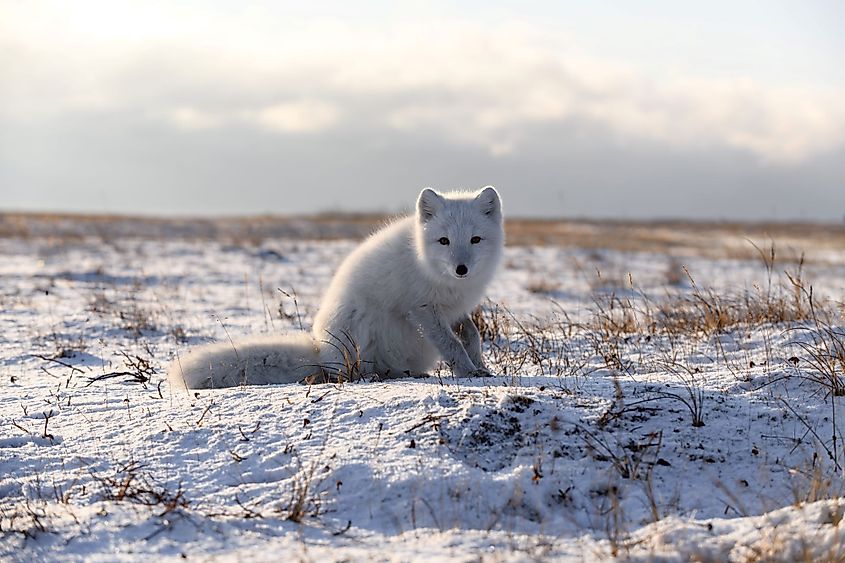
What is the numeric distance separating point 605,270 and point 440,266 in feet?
38.8

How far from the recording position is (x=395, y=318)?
5695mm

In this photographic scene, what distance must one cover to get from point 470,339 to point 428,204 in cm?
116

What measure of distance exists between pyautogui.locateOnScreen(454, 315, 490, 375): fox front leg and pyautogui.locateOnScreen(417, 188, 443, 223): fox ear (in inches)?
35.5

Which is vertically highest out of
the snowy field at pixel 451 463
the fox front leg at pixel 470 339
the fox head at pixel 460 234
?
the fox head at pixel 460 234

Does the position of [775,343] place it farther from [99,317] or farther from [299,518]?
[99,317]

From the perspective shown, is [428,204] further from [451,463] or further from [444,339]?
[451,463]

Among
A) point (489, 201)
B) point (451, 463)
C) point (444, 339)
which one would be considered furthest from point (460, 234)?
point (451, 463)

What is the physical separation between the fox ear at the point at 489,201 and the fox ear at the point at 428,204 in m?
0.35

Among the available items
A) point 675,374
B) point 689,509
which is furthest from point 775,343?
point 689,509

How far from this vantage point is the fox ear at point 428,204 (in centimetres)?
582

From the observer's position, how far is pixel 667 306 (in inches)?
329

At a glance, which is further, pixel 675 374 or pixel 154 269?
pixel 154 269

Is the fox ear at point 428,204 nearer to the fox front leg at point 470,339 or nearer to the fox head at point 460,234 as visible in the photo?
the fox head at point 460,234

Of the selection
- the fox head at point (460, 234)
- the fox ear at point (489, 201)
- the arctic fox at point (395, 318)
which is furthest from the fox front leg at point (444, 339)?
the fox ear at point (489, 201)
